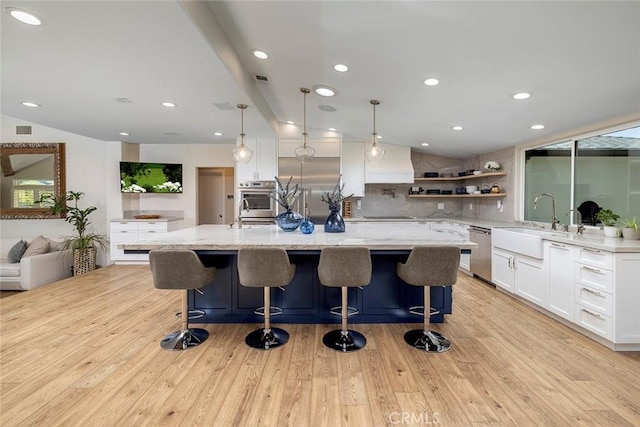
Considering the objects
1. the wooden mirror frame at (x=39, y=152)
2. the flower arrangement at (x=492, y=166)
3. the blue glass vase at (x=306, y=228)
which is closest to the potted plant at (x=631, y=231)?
the flower arrangement at (x=492, y=166)

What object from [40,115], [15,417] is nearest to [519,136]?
[15,417]

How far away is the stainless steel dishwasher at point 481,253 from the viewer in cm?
418

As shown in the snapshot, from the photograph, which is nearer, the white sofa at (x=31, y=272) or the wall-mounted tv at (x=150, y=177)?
the white sofa at (x=31, y=272)

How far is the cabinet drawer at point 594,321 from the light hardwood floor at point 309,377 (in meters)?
0.13

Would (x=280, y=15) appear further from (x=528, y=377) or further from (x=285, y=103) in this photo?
(x=528, y=377)

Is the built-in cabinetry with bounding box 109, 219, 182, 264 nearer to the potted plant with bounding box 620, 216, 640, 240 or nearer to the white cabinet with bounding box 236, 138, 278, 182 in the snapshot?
the white cabinet with bounding box 236, 138, 278, 182

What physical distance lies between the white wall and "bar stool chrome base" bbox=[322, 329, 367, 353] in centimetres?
522

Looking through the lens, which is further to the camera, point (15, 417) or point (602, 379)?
point (602, 379)

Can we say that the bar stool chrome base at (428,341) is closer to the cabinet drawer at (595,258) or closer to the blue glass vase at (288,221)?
the cabinet drawer at (595,258)

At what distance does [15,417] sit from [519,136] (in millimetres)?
5394

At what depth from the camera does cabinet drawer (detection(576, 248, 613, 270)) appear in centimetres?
242

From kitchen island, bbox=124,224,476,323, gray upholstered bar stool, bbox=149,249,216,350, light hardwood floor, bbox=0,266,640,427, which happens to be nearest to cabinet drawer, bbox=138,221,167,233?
light hardwood floor, bbox=0,266,640,427

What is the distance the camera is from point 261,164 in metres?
5.36

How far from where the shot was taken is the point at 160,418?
1.70 m
